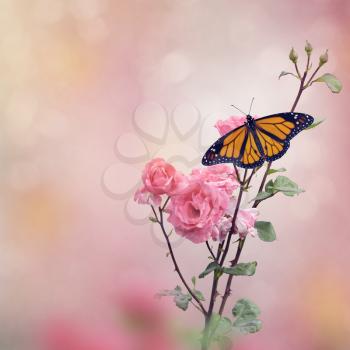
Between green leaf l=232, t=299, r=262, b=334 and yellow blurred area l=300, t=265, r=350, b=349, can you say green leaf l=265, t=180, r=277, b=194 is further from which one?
yellow blurred area l=300, t=265, r=350, b=349

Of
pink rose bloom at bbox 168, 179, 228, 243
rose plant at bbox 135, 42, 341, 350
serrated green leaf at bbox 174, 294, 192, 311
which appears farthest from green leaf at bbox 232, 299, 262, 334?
pink rose bloom at bbox 168, 179, 228, 243

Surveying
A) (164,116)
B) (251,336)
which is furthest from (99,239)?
(251,336)

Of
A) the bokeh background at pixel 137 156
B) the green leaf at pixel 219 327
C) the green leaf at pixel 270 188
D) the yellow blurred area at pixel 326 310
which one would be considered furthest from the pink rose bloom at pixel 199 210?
the yellow blurred area at pixel 326 310

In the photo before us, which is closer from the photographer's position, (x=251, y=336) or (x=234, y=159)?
(x=234, y=159)

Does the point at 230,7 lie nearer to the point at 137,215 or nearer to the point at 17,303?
the point at 137,215

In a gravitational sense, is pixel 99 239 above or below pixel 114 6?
below

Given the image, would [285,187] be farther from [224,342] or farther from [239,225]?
[224,342]
